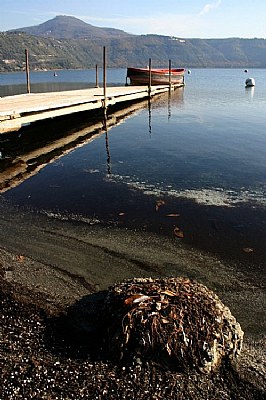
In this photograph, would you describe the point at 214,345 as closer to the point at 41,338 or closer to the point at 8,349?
the point at 41,338

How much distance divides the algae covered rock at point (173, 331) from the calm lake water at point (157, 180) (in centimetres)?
286

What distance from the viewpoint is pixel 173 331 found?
176 inches

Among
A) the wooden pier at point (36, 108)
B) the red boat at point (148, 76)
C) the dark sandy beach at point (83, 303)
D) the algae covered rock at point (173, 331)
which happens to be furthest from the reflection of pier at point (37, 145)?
the red boat at point (148, 76)

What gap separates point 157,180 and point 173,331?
8271 mm

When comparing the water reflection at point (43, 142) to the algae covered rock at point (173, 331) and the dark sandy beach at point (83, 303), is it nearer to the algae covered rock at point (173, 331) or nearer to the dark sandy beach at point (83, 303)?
the dark sandy beach at point (83, 303)

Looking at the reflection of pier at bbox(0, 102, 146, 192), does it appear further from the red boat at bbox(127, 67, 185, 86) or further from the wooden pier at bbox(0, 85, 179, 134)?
the red boat at bbox(127, 67, 185, 86)

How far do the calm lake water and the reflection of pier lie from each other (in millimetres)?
45

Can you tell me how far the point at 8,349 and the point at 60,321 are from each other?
86 centimetres

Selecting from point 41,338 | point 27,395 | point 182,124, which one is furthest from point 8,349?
point 182,124

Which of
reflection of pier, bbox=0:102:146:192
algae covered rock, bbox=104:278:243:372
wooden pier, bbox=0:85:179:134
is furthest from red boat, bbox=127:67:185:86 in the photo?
algae covered rock, bbox=104:278:243:372

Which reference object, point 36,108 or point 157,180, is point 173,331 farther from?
point 36,108

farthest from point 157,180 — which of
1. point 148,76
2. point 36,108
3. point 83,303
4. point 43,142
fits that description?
point 148,76

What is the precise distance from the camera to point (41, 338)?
474cm

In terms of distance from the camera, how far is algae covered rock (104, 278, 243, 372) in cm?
436
